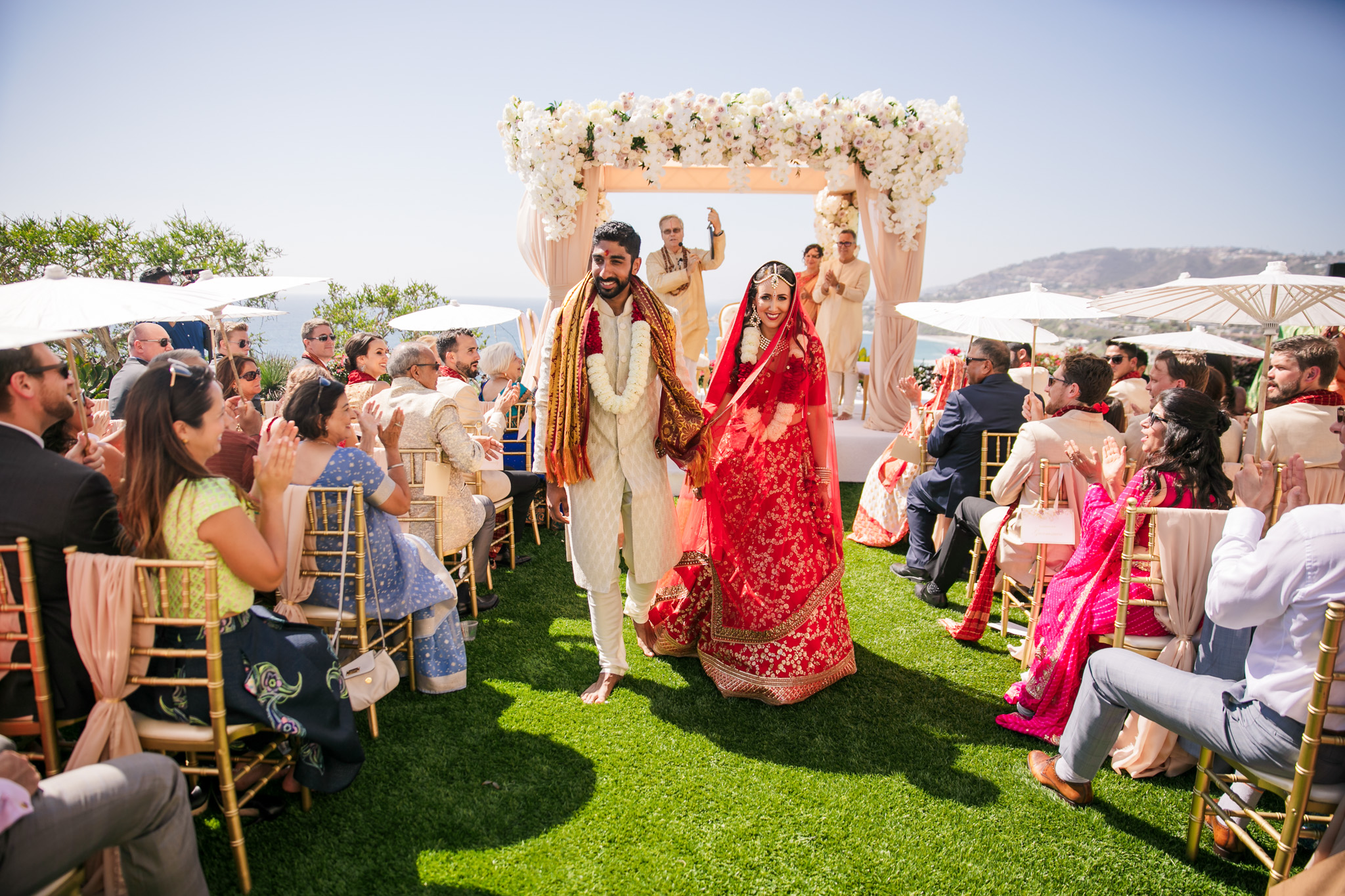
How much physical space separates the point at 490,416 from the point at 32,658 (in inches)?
127

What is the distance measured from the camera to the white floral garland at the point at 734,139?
24.0ft

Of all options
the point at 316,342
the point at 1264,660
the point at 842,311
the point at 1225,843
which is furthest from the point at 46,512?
the point at 842,311

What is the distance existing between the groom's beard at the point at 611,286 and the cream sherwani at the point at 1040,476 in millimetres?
2222

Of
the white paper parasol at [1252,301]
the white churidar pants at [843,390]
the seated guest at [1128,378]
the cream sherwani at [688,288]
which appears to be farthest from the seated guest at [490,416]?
the white churidar pants at [843,390]

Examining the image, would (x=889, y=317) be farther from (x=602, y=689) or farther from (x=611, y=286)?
(x=602, y=689)

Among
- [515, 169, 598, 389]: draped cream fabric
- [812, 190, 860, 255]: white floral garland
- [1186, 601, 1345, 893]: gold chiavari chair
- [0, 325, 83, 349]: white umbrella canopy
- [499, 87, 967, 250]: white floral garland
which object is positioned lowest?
[1186, 601, 1345, 893]: gold chiavari chair

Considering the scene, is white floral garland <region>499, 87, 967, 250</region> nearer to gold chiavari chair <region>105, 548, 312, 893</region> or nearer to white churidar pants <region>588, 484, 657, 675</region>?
white churidar pants <region>588, 484, 657, 675</region>

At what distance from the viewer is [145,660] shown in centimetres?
216

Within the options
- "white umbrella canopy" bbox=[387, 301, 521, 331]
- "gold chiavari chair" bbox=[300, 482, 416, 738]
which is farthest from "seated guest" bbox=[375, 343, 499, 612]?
"white umbrella canopy" bbox=[387, 301, 521, 331]

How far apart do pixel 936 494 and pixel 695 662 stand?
1.97m

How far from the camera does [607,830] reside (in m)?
2.62

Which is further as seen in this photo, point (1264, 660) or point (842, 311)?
point (842, 311)

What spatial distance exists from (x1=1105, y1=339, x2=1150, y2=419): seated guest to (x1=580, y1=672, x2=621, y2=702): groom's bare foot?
3.79 meters

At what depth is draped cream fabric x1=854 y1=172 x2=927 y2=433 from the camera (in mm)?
8148
